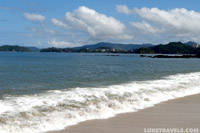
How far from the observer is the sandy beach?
834cm

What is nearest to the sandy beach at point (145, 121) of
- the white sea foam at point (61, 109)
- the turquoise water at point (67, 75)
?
the white sea foam at point (61, 109)

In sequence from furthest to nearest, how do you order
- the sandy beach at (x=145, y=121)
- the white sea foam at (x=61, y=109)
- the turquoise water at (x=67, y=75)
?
the turquoise water at (x=67, y=75)
the white sea foam at (x=61, y=109)
the sandy beach at (x=145, y=121)

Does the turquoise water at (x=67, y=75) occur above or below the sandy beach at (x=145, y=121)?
below

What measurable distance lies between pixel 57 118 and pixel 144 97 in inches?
257

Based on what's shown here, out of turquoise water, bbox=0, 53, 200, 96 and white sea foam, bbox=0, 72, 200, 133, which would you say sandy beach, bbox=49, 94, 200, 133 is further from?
turquoise water, bbox=0, 53, 200, 96

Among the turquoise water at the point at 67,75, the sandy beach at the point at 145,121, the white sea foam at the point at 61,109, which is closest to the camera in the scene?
the sandy beach at the point at 145,121

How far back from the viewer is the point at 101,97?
1405 centimetres

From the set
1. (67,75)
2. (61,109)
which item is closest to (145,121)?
(61,109)

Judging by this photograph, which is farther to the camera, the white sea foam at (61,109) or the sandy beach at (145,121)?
the white sea foam at (61,109)

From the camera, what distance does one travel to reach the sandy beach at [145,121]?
27.3ft

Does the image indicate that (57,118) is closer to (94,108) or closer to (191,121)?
(94,108)

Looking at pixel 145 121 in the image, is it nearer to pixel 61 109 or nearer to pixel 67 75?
pixel 61 109

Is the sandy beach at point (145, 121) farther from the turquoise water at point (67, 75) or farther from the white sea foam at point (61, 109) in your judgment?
the turquoise water at point (67, 75)

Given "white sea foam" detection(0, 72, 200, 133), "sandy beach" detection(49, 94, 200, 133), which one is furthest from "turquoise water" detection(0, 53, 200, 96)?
"sandy beach" detection(49, 94, 200, 133)
